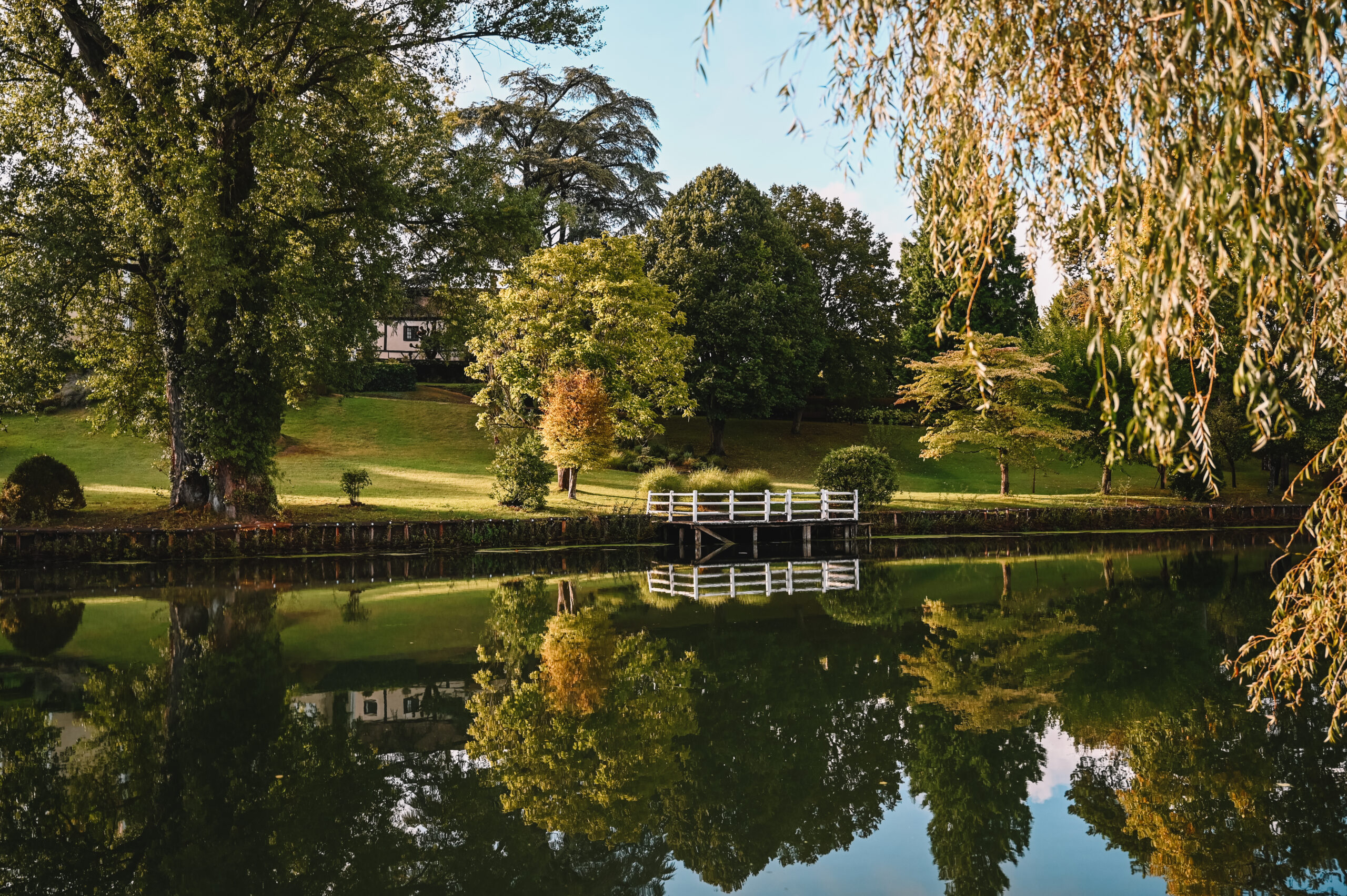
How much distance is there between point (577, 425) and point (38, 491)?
14212 mm

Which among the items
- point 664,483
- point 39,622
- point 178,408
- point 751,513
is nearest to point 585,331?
point 664,483

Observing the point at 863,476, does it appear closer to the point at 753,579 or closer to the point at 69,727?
the point at 753,579

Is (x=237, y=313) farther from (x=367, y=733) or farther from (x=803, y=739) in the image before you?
(x=803, y=739)

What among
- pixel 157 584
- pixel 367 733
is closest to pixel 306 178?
pixel 157 584

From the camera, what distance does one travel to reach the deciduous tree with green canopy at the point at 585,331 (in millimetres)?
33406

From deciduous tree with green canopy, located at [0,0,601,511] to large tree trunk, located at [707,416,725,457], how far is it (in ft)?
71.9

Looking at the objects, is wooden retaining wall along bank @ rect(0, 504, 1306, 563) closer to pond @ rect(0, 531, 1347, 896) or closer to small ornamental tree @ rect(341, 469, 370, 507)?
small ornamental tree @ rect(341, 469, 370, 507)

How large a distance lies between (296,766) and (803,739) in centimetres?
467

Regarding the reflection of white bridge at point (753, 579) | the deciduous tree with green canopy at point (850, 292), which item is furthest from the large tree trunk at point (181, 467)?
the deciduous tree with green canopy at point (850, 292)

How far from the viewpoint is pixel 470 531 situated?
2591 cm

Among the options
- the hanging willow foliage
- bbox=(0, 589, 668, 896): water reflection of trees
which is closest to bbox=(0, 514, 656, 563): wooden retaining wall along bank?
bbox=(0, 589, 668, 896): water reflection of trees

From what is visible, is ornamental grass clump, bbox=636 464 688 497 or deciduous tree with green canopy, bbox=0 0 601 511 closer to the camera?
deciduous tree with green canopy, bbox=0 0 601 511

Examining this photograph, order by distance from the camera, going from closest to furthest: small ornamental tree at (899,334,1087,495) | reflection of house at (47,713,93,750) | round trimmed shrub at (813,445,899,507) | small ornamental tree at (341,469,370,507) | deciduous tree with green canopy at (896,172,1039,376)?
reflection of house at (47,713,93,750) < small ornamental tree at (341,469,370,507) < round trimmed shrub at (813,445,899,507) < small ornamental tree at (899,334,1087,495) < deciduous tree with green canopy at (896,172,1039,376)

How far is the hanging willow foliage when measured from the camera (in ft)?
13.5
